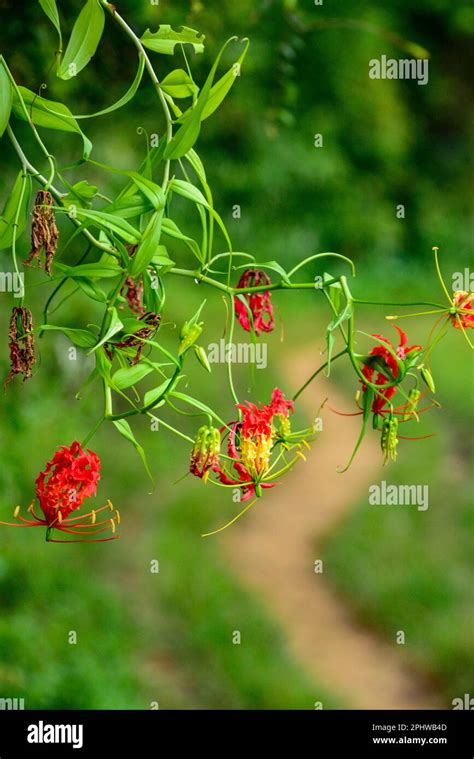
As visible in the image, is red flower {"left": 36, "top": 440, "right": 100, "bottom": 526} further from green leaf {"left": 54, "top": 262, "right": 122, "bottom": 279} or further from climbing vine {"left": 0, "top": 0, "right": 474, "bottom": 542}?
green leaf {"left": 54, "top": 262, "right": 122, "bottom": 279}

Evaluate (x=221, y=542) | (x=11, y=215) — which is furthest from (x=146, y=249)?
(x=221, y=542)

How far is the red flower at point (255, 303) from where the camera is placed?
3.13 feet

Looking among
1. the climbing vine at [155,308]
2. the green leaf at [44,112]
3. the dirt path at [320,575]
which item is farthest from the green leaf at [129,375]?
the dirt path at [320,575]

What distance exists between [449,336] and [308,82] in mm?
2423

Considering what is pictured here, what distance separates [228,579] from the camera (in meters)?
3.14

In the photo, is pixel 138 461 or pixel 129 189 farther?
pixel 138 461

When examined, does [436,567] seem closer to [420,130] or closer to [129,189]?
[129,189]

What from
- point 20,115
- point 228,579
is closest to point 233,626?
point 228,579

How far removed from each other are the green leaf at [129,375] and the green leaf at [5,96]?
249mm

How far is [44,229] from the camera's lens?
0.90 metres

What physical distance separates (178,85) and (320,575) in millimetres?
2509

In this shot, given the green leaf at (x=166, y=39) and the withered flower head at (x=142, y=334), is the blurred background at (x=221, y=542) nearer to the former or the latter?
the withered flower head at (x=142, y=334)

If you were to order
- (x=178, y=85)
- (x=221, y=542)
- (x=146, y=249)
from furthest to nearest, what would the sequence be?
(x=221, y=542) < (x=178, y=85) < (x=146, y=249)

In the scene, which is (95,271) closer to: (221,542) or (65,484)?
(65,484)
